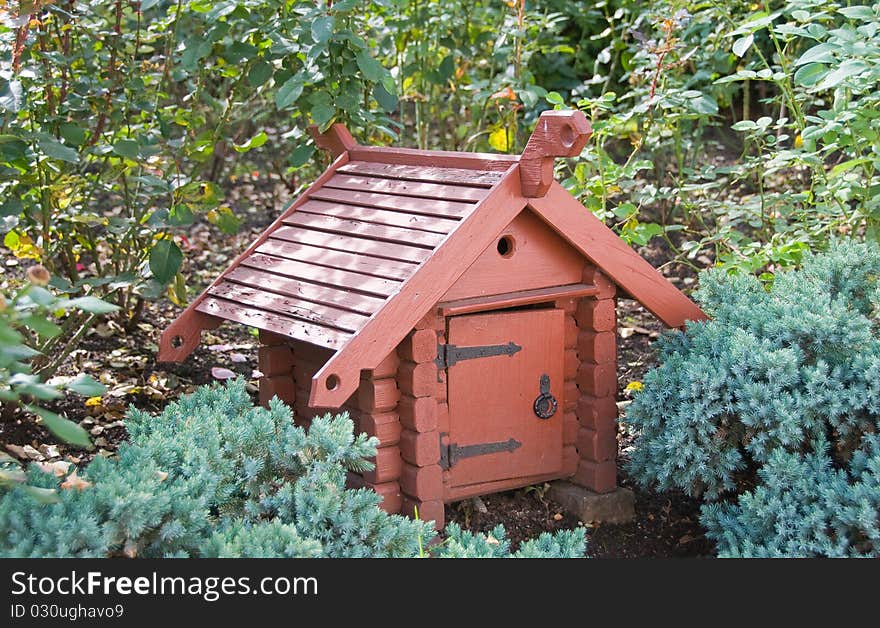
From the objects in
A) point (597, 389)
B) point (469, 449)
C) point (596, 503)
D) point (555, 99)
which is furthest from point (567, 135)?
point (596, 503)

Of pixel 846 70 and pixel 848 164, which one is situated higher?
pixel 846 70

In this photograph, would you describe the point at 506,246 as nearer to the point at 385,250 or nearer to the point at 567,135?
the point at 385,250

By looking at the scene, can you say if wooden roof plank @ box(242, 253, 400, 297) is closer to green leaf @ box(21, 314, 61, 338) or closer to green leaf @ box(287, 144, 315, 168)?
green leaf @ box(287, 144, 315, 168)

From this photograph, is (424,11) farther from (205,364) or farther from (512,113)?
(205,364)

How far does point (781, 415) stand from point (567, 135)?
111 centimetres

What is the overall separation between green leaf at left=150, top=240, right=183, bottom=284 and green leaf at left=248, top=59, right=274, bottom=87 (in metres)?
0.78

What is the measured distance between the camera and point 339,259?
368 cm

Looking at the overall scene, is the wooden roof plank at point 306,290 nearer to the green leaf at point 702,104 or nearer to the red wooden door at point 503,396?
the red wooden door at point 503,396

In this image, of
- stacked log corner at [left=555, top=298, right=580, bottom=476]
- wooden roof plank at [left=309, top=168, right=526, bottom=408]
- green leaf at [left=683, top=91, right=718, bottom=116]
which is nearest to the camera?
wooden roof plank at [left=309, top=168, right=526, bottom=408]

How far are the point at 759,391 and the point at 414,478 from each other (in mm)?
1162

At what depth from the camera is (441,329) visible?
11.7 feet

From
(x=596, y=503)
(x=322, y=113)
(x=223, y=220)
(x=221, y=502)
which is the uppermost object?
(x=322, y=113)

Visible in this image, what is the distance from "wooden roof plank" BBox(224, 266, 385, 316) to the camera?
3371 millimetres

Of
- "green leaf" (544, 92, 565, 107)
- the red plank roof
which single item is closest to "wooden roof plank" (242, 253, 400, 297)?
the red plank roof
